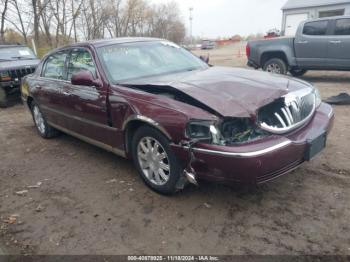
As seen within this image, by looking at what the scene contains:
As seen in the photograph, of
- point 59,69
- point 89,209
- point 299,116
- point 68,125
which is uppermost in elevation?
point 59,69

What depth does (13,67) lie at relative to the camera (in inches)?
379

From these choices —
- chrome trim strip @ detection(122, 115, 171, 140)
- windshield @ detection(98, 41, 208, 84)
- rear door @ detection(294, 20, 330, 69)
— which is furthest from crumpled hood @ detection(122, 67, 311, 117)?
rear door @ detection(294, 20, 330, 69)

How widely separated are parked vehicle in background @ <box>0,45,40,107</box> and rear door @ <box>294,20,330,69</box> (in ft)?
26.2

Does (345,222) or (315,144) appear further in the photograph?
(315,144)

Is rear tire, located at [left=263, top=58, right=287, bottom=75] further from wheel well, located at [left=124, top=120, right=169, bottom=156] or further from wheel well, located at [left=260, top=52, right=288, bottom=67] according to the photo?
wheel well, located at [left=124, top=120, right=169, bottom=156]

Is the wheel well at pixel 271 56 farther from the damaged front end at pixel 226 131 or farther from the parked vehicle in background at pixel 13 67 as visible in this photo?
the damaged front end at pixel 226 131

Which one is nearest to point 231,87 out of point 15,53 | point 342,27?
point 342,27

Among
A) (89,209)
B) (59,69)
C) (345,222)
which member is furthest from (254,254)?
(59,69)

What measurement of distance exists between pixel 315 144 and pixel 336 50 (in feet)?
23.8

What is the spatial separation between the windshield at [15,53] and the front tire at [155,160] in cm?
850

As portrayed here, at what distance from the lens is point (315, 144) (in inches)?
125

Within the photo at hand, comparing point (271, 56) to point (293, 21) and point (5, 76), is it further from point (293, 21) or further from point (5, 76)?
point (293, 21)

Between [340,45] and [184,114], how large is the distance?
796 cm

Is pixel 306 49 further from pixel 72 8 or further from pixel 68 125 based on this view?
pixel 72 8
